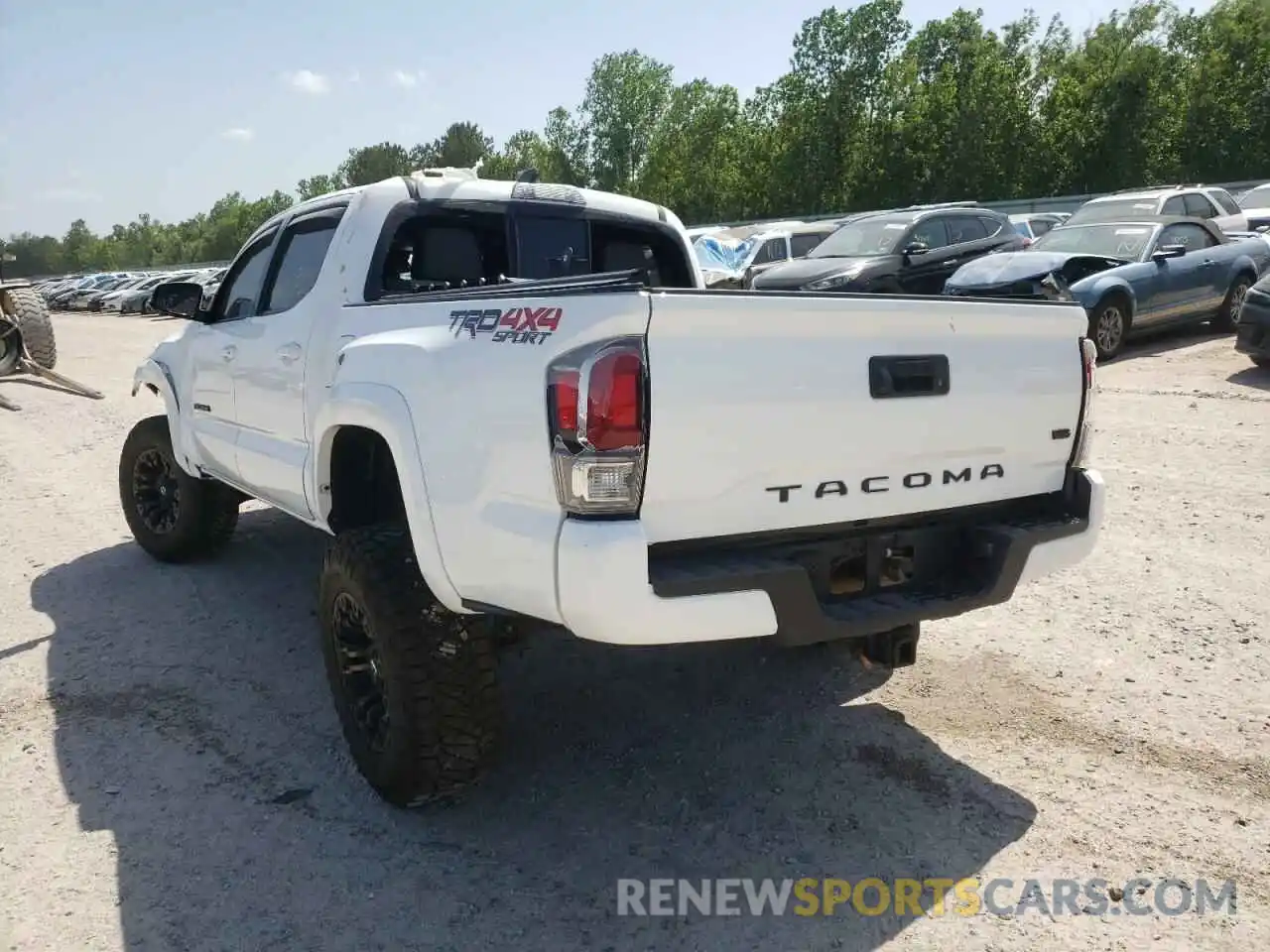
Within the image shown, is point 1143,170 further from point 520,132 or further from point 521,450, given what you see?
point 520,132

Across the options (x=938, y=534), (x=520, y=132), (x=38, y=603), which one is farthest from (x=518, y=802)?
(x=520, y=132)

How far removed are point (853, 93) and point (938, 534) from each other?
195 feet

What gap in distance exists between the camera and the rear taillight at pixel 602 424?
2.54 meters

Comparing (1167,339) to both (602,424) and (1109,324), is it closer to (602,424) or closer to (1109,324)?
(1109,324)

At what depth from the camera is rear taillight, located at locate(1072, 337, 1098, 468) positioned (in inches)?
134

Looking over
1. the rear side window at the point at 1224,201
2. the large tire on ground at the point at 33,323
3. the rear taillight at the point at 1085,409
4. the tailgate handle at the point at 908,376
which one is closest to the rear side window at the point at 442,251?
the tailgate handle at the point at 908,376

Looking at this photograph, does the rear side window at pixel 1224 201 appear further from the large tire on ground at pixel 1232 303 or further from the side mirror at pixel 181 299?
the side mirror at pixel 181 299

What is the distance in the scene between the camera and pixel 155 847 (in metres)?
3.13

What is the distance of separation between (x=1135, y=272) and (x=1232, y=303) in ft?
7.27

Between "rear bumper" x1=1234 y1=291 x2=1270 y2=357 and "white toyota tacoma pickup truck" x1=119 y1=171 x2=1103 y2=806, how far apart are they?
26.1ft

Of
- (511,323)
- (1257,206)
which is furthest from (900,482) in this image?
(1257,206)

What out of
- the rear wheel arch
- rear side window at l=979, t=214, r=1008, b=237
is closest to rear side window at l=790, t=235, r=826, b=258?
rear side window at l=979, t=214, r=1008, b=237

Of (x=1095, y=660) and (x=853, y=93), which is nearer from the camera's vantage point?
(x=1095, y=660)

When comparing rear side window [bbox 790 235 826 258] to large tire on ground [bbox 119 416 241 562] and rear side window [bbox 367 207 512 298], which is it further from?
rear side window [bbox 367 207 512 298]
